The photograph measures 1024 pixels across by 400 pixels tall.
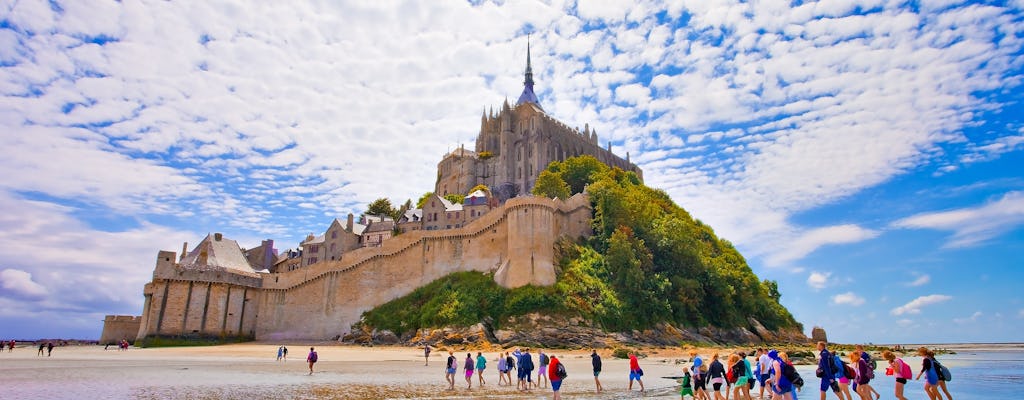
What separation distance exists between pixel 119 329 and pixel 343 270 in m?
19.7

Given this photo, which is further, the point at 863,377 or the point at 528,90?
the point at 528,90

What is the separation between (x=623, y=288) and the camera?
47719 millimetres

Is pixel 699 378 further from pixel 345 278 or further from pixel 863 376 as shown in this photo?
pixel 345 278

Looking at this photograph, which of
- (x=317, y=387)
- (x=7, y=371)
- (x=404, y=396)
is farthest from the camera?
(x=7, y=371)

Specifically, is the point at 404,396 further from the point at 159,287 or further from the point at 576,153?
the point at 576,153

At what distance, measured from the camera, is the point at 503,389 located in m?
17.6

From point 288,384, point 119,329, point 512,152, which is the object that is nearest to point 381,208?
point 512,152

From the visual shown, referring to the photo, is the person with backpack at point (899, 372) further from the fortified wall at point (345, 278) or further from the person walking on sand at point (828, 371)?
the fortified wall at point (345, 278)

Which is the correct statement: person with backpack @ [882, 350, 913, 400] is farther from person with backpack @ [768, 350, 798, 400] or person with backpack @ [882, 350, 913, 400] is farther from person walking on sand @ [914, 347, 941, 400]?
person with backpack @ [768, 350, 798, 400]

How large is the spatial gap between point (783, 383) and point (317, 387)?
12472 millimetres

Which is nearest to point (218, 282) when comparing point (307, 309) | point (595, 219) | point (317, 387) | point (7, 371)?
point (307, 309)

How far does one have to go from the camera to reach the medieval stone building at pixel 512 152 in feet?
254

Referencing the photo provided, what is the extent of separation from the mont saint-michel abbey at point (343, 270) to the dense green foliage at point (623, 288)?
1.63m

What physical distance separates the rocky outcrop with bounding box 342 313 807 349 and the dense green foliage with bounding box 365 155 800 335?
817 mm
